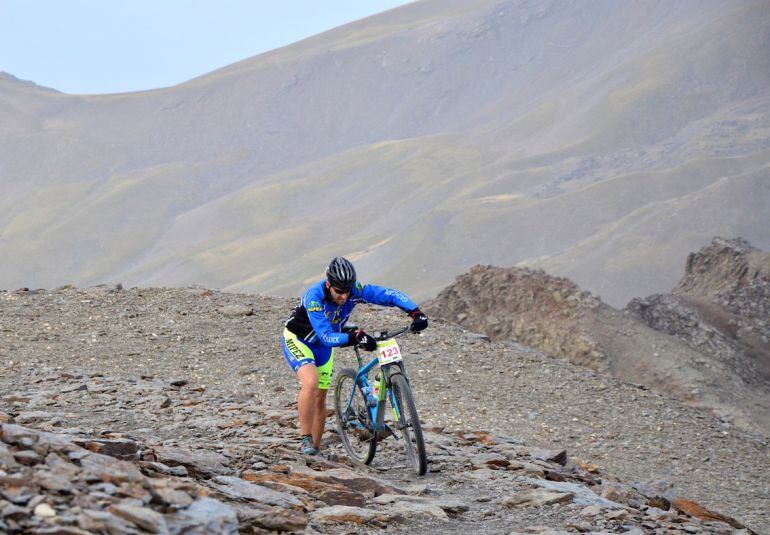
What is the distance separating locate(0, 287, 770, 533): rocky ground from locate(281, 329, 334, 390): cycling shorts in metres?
0.77

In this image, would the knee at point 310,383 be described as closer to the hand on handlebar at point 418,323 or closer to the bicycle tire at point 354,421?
the bicycle tire at point 354,421

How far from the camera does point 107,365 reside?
17094mm

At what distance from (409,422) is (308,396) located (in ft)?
3.23

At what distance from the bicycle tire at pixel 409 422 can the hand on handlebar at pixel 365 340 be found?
355 millimetres

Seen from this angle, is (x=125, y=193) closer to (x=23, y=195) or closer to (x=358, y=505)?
(x=23, y=195)

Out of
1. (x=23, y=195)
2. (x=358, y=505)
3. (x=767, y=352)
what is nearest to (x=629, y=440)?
(x=358, y=505)

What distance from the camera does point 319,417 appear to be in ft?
29.9

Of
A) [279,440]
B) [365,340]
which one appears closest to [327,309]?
[365,340]

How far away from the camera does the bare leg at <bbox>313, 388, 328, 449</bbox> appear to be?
9.06 m

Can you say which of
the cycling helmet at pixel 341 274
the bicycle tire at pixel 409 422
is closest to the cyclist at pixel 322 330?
the cycling helmet at pixel 341 274

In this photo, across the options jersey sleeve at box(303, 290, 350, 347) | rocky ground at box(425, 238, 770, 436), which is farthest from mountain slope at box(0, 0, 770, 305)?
jersey sleeve at box(303, 290, 350, 347)

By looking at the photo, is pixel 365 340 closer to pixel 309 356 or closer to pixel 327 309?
pixel 327 309

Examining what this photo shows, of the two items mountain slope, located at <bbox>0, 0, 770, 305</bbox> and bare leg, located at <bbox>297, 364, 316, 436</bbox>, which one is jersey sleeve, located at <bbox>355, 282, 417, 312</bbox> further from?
mountain slope, located at <bbox>0, 0, 770, 305</bbox>

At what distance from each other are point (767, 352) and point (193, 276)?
111534 mm
